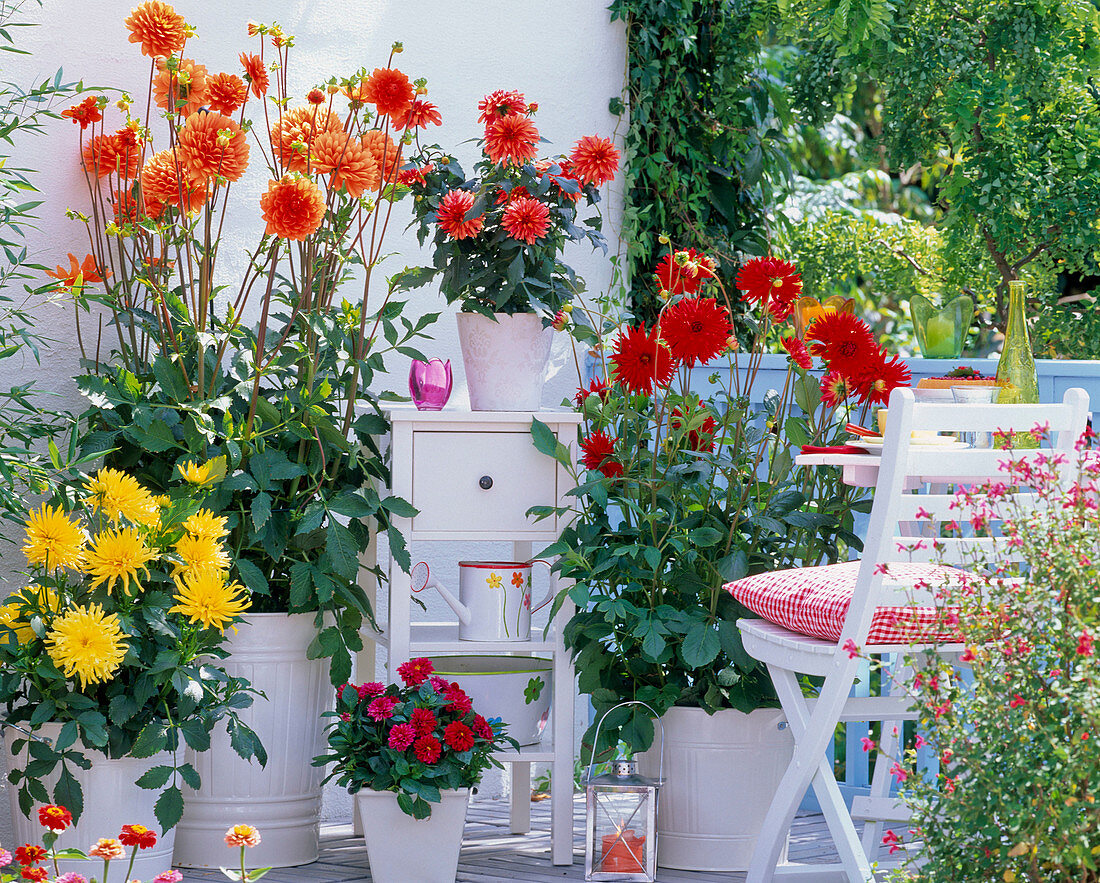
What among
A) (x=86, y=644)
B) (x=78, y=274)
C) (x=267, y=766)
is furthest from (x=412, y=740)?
(x=78, y=274)

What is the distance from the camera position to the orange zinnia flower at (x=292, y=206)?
2.03 m

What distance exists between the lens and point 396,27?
2840 millimetres

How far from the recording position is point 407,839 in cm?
215

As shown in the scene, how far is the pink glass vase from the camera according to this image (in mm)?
2344

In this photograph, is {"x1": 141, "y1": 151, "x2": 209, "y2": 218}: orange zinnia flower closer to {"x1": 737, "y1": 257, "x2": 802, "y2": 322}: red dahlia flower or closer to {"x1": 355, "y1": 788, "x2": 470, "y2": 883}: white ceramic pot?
{"x1": 737, "y1": 257, "x2": 802, "y2": 322}: red dahlia flower

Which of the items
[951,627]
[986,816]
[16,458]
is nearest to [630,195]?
[16,458]

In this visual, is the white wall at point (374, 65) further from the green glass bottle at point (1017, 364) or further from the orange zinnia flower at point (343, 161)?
the green glass bottle at point (1017, 364)

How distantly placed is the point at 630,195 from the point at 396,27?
28.1 inches

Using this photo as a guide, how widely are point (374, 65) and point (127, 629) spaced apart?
1.44 meters

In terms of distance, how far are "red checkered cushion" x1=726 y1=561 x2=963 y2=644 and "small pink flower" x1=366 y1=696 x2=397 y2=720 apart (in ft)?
1.99

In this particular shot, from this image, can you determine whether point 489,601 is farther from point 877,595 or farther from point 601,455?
point 877,595

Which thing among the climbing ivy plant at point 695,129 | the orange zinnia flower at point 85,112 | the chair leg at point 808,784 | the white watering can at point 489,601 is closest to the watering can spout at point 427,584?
the white watering can at point 489,601

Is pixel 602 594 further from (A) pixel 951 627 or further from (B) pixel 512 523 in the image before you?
(A) pixel 951 627

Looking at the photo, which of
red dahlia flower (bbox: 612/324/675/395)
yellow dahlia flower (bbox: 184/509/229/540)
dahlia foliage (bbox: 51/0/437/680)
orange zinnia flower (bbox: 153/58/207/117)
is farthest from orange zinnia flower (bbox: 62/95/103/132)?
red dahlia flower (bbox: 612/324/675/395)
